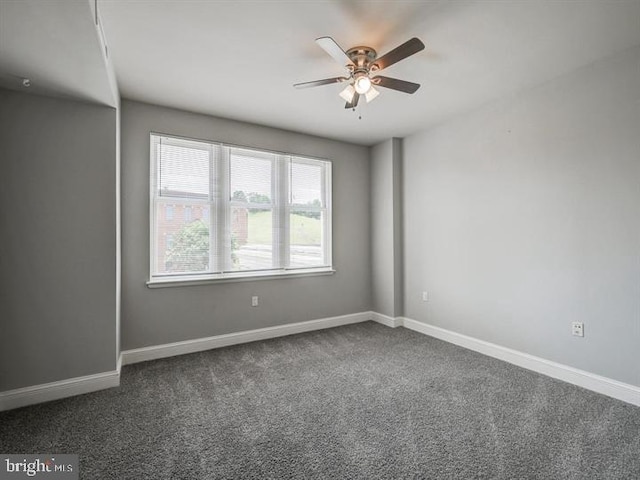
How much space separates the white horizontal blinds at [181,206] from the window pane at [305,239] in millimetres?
1083

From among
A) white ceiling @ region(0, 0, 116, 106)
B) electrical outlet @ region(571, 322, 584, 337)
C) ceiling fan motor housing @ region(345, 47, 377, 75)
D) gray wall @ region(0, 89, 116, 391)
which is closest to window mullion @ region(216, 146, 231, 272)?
gray wall @ region(0, 89, 116, 391)

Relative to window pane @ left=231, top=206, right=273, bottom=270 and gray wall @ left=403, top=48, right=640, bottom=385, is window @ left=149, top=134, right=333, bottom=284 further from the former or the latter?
gray wall @ left=403, top=48, right=640, bottom=385

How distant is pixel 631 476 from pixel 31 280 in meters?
4.03

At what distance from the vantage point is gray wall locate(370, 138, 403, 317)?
445 centimetres

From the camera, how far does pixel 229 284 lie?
3.73m

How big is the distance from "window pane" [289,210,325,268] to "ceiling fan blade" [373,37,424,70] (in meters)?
2.37

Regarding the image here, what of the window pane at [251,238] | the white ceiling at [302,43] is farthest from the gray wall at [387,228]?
the window pane at [251,238]

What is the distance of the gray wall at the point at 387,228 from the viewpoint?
445cm

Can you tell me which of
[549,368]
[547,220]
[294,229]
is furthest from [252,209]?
[549,368]

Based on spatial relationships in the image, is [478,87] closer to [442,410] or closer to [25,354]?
[442,410]

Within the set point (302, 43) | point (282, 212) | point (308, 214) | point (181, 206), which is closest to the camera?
point (302, 43)

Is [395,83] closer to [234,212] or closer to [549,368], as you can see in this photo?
[234,212]

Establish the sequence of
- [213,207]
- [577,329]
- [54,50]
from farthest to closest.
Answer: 1. [213,207]
2. [577,329]
3. [54,50]

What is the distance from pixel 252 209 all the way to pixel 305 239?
845mm
